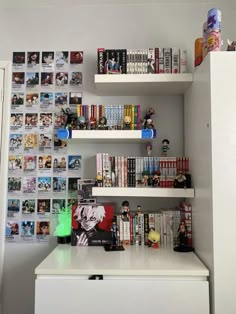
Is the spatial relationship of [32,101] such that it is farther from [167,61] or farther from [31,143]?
[167,61]

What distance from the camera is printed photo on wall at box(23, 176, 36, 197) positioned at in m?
1.92

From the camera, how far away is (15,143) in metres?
1.94

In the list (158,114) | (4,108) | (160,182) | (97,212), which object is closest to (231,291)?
(160,182)

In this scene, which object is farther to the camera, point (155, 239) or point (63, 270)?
point (155, 239)

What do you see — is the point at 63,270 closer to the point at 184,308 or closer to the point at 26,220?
the point at 184,308

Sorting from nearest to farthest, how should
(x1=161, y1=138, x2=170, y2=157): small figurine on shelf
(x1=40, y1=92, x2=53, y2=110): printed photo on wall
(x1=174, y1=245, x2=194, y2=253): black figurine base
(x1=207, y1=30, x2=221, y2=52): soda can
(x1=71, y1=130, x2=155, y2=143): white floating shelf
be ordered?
1. (x1=207, y1=30, x2=221, y2=52): soda can
2. (x1=174, y1=245, x2=194, y2=253): black figurine base
3. (x1=71, y1=130, x2=155, y2=143): white floating shelf
4. (x1=161, y1=138, x2=170, y2=157): small figurine on shelf
5. (x1=40, y1=92, x2=53, y2=110): printed photo on wall

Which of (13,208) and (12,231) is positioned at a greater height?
(13,208)

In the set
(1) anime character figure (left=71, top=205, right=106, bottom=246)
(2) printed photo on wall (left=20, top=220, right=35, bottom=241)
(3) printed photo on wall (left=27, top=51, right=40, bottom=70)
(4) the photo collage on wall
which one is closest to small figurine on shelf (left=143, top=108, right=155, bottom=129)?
(4) the photo collage on wall

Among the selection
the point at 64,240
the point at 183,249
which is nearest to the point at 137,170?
the point at 183,249

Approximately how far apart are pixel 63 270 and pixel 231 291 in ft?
2.53

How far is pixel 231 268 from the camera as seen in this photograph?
4.20 feet

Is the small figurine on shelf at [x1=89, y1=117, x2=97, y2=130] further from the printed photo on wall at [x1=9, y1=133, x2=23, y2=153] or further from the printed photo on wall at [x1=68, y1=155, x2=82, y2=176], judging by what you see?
the printed photo on wall at [x1=9, y1=133, x2=23, y2=153]

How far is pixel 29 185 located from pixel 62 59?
35.6 inches

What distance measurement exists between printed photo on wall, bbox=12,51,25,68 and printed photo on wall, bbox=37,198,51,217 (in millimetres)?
952
